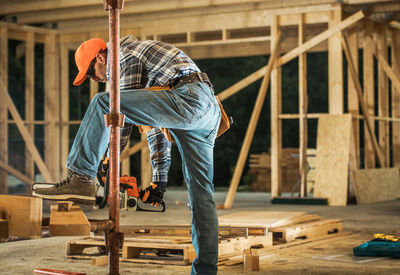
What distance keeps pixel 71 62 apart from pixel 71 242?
2291 centimetres

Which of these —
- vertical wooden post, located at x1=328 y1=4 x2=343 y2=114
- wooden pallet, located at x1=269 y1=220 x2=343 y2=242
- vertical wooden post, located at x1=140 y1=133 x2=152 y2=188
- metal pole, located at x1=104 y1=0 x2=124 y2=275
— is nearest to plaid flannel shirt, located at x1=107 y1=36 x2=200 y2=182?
metal pole, located at x1=104 y1=0 x2=124 y2=275

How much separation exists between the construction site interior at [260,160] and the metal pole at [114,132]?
18cm

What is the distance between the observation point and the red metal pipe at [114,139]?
3.54 metres

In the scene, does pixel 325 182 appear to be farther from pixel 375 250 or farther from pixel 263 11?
pixel 375 250

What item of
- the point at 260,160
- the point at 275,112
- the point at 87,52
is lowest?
the point at 260,160

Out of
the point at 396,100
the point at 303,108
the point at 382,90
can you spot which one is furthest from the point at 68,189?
the point at 396,100

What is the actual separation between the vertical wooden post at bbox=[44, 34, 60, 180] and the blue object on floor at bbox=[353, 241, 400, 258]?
Answer: 10.9m

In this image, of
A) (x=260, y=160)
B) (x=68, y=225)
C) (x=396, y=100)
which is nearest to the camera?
(x=68, y=225)

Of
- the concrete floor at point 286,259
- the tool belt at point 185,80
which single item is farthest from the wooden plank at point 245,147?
the tool belt at point 185,80

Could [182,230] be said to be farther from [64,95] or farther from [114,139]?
[64,95]

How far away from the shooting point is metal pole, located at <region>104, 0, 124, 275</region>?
11.5 ft

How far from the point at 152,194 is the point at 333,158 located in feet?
28.2

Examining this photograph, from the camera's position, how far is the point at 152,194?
4.34 metres

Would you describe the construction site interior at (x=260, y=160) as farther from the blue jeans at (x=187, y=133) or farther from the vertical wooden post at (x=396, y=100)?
the blue jeans at (x=187, y=133)
